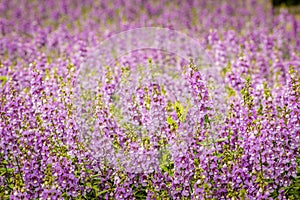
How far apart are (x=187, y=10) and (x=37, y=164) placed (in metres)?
9.69

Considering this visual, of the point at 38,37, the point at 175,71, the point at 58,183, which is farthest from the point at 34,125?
the point at 38,37

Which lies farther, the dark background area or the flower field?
the dark background area

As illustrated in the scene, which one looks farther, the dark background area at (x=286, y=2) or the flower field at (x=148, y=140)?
the dark background area at (x=286, y=2)

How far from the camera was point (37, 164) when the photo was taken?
5.96 meters

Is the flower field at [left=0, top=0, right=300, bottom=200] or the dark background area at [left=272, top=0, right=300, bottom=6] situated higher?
the dark background area at [left=272, top=0, right=300, bottom=6]

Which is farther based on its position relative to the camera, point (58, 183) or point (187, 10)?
point (187, 10)

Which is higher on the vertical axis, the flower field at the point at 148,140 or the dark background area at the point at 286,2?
the dark background area at the point at 286,2

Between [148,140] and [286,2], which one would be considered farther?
[286,2]

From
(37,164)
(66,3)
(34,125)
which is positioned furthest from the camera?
(66,3)

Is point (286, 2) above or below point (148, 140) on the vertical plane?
above

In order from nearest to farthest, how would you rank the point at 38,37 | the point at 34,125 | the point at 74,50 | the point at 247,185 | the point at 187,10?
the point at 247,185, the point at 34,125, the point at 74,50, the point at 38,37, the point at 187,10

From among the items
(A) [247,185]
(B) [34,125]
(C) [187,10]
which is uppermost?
(C) [187,10]

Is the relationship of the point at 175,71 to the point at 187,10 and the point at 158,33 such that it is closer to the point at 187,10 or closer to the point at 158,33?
the point at 158,33

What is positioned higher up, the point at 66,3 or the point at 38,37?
the point at 66,3
